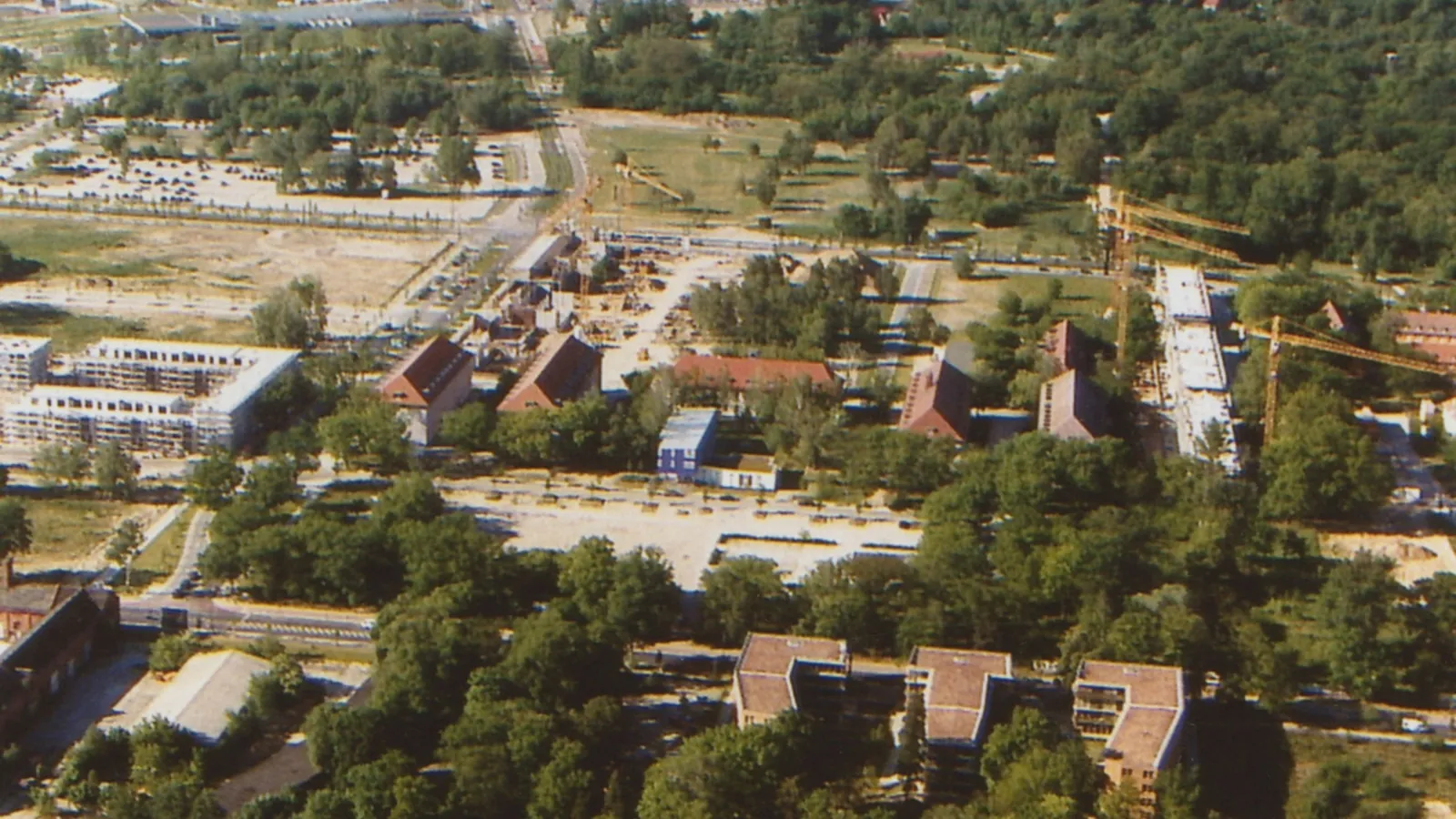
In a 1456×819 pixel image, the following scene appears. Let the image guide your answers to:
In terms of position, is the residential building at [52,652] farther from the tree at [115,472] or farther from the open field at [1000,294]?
the open field at [1000,294]

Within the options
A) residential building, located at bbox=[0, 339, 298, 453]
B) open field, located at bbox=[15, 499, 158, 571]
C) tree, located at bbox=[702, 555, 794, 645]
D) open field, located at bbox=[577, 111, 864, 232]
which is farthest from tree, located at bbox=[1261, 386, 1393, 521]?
open field, located at bbox=[577, 111, 864, 232]

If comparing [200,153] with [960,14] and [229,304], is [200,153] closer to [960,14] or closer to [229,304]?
Result: [229,304]

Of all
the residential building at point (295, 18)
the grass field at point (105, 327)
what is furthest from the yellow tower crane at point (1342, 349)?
the residential building at point (295, 18)

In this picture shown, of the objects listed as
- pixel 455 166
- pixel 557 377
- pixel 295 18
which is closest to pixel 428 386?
pixel 557 377

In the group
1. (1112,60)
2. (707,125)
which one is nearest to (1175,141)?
(1112,60)

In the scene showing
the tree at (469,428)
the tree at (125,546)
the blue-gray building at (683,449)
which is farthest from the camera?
the tree at (469,428)

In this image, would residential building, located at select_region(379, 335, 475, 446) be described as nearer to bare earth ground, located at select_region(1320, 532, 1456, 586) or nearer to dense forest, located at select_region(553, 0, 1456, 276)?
bare earth ground, located at select_region(1320, 532, 1456, 586)
